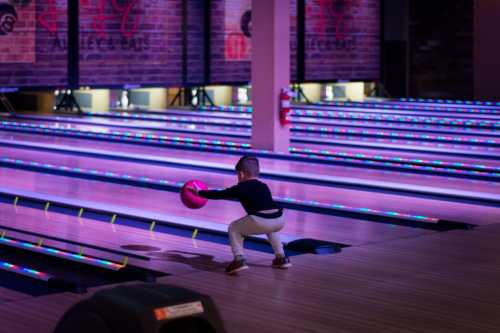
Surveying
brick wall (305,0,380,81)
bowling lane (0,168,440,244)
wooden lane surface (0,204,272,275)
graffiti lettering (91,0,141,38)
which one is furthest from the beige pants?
brick wall (305,0,380,81)

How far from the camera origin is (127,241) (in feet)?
20.5

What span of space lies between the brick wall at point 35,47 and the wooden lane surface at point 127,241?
829 cm

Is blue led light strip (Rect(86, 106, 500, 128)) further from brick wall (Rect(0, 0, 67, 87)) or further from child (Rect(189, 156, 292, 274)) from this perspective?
child (Rect(189, 156, 292, 274))

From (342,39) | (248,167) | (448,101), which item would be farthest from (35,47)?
(248,167)

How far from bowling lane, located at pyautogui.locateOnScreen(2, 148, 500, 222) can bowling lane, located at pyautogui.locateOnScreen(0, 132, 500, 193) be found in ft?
1.31

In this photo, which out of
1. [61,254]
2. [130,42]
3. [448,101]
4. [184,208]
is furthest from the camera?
[448,101]

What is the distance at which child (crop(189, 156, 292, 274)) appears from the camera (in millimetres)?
5191

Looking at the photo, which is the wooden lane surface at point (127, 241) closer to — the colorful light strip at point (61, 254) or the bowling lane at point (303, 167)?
the colorful light strip at point (61, 254)

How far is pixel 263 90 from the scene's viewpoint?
1135 centimetres

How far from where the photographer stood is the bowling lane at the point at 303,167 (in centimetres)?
902

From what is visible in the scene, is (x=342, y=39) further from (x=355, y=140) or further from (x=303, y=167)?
(x=303, y=167)

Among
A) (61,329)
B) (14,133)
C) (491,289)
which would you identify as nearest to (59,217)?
(491,289)

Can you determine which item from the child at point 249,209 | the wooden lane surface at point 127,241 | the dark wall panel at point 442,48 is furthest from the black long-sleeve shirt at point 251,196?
the dark wall panel at point 442,48

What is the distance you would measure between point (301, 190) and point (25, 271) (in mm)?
3634
